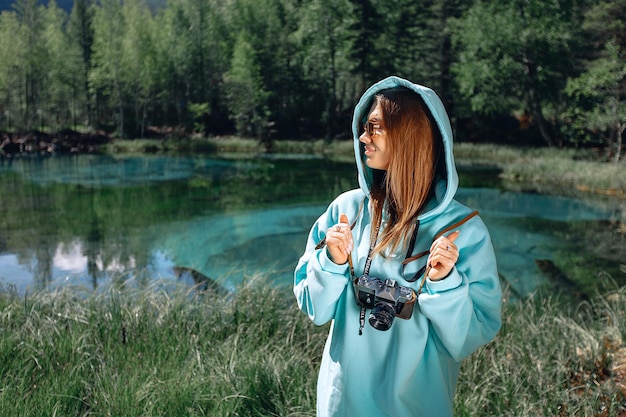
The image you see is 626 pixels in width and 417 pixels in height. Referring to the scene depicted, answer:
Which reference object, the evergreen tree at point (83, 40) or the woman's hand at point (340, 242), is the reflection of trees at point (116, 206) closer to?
the woman's hand at point (340, 242)

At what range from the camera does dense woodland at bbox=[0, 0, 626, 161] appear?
24000 millimetres

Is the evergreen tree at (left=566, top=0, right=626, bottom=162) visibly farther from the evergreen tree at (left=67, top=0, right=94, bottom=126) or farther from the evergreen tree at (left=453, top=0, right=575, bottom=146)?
the evergreen tree at (left=67, top=0, right=94, bottom=126)

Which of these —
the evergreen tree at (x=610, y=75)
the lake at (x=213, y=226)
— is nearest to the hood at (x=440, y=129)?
the lake at (x=213, y=226)

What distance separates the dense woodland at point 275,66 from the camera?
2400cm

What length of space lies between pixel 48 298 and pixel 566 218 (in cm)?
975

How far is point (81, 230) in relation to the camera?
31.5 ft

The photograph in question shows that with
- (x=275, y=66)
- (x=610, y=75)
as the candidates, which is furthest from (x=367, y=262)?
(x=275, y=66)

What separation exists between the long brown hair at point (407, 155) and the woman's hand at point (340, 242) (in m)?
0.08

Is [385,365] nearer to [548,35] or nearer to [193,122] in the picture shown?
[548,35]

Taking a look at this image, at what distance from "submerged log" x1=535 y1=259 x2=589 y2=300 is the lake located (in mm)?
16

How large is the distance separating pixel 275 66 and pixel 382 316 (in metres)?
32.1

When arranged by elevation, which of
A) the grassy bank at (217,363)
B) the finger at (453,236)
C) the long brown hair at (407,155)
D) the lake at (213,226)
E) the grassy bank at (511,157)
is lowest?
the lake at (213,226)

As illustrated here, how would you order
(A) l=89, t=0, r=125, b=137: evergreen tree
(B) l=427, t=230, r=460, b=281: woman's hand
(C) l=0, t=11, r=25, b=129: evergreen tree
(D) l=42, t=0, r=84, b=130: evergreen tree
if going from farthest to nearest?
1. (D) l=42, t=0, r=84, b=130: evergreen tree
2. (A) l=89, t=0, r=125, b=137: evergreen tree
3. (C) l=0, t=11, r=25, b=129: evergreen tree
4. (B) l=427, t=230, r=460, b=281: woman's hand

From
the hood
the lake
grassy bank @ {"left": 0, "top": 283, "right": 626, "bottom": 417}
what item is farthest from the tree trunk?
the hood
